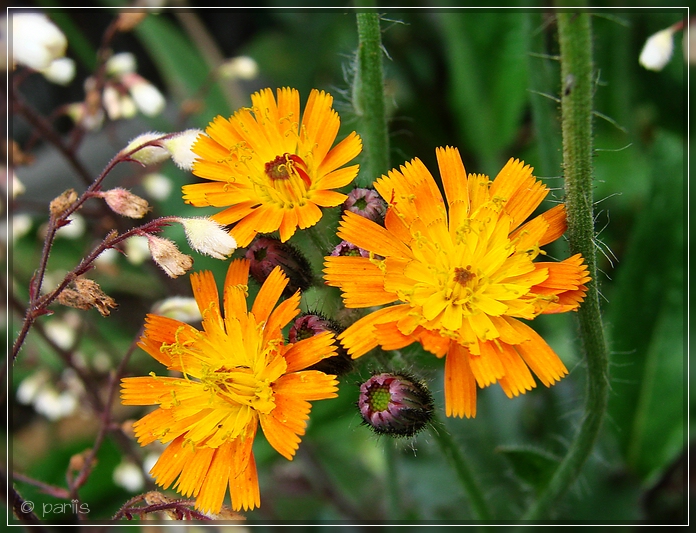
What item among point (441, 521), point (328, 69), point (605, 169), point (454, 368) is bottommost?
point (441, 521)

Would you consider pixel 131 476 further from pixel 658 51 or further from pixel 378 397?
pixel 658 51

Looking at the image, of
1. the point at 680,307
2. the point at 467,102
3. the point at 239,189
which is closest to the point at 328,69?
the point at 467,102

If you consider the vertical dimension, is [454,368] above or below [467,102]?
below

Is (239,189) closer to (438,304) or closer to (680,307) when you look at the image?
(438,304)

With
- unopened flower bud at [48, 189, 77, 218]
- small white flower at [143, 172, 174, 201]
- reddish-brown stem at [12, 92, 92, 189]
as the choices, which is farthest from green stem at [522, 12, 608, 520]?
small white flower at [143, 172, 174, 201]

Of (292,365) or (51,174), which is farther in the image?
(51,174)

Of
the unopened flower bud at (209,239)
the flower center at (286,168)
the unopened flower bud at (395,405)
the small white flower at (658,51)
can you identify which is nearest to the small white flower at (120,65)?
the flower center at (286,168)

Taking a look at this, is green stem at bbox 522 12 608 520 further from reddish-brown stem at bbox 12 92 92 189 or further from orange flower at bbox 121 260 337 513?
reddish-brown stem at bbox 12 92 92 189
